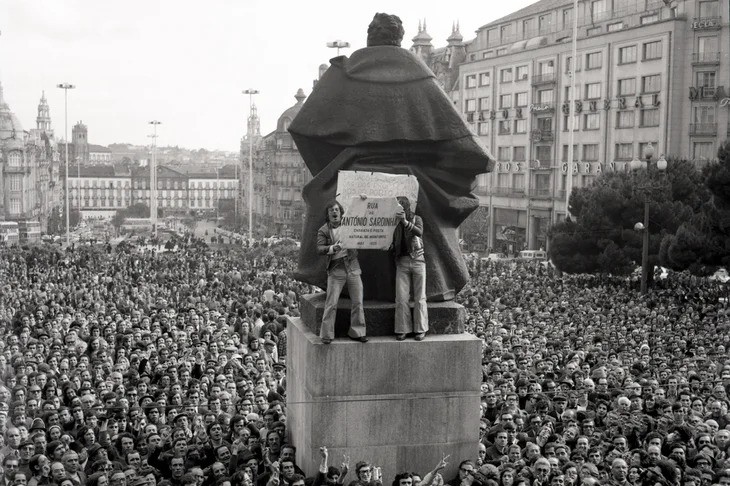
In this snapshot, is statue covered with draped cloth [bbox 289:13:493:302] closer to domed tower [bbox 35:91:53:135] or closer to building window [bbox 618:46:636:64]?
building window [bbox 618:46:636:64]

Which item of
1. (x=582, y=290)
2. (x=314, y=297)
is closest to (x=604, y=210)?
(x=582, y=290)

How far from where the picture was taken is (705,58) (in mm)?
53812

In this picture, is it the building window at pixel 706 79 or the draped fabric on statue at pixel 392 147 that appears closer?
the draped fabric on statue at pixel 392 147

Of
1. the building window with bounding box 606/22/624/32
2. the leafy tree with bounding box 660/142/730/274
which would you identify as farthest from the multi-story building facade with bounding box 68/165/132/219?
the leafy tree with bounding box 660/142/730/274

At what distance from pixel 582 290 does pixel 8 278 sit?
61.5 ft

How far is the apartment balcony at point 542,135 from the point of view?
6559cm

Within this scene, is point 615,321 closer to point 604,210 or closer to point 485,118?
point 604,210

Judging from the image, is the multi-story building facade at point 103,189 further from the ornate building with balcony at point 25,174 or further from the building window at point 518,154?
the building window at point 518,154

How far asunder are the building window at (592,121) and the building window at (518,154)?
820 cm

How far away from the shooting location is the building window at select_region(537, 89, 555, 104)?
65.2 meters

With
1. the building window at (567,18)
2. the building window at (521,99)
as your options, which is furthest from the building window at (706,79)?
the building window at (521,99)

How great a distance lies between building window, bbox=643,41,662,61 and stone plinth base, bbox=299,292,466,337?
160 feet

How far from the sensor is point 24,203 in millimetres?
113125

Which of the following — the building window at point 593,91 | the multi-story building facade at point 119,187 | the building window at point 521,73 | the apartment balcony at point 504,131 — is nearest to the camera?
the building window at point 593,91
